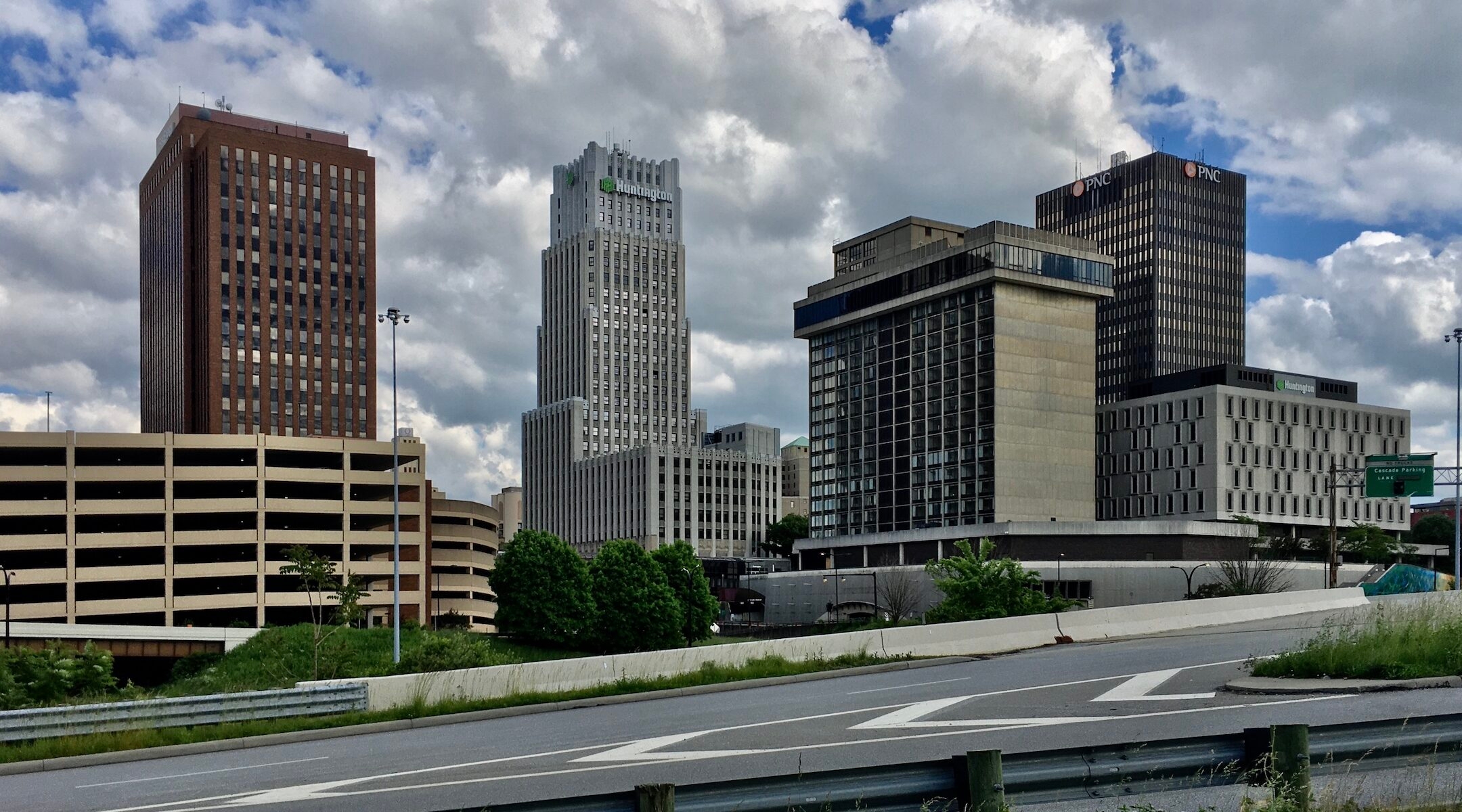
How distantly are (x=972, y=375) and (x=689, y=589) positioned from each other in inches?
2312

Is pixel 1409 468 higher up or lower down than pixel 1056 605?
higher up

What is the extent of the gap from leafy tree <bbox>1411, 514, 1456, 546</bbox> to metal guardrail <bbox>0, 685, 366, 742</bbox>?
182m

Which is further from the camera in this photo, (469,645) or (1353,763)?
(469,645)

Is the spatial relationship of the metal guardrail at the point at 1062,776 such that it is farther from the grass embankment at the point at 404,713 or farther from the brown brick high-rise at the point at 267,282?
the brown brick high-rise at the point at 267,282

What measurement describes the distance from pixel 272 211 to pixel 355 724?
147 metres

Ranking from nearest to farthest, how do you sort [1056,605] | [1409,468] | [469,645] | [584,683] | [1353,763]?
[1353,763] < [584,683] < [469,645] < [1056,605] < [1409,468]

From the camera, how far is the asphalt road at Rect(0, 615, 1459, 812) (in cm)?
1372

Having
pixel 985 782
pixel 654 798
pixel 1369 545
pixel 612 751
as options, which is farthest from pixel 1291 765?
pixel 1369 545

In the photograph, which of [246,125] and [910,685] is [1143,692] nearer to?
[910,685]

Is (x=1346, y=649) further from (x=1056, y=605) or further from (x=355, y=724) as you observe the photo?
(x=1056, y=605)

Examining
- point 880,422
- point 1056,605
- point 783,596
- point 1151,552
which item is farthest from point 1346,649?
point 880,422

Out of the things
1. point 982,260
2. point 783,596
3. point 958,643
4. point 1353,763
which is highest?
point 982,260

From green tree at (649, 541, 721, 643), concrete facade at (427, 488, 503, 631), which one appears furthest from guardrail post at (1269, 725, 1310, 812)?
concrete facade at (427, 488, 503, 631)

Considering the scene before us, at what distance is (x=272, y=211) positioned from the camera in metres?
159
